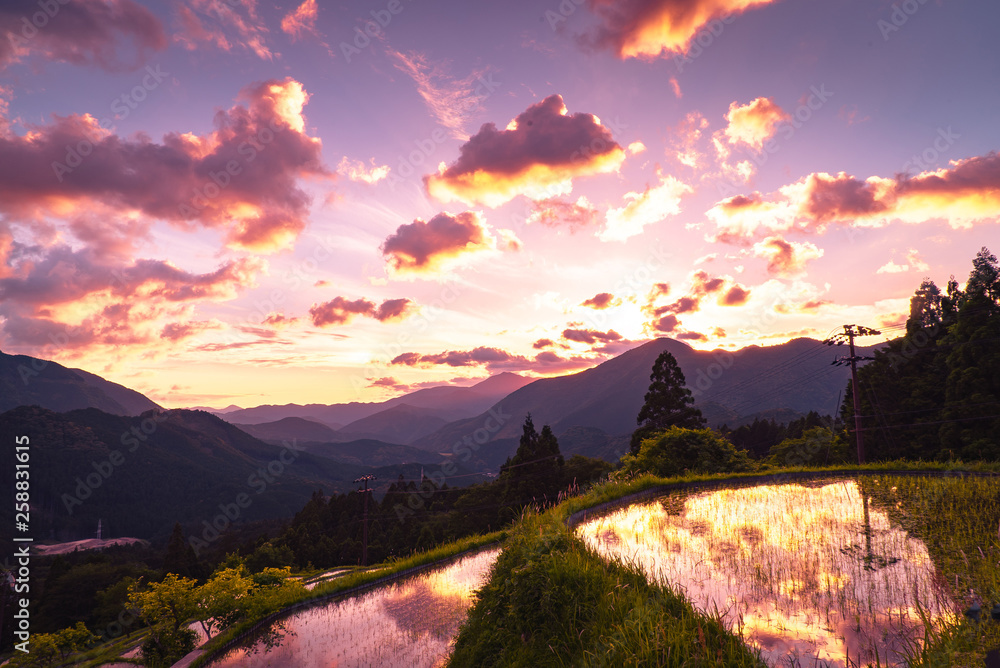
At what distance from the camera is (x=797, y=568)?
29.7 ft

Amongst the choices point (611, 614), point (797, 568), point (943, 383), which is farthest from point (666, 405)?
point (611, 614)

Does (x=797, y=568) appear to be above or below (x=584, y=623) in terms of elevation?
above

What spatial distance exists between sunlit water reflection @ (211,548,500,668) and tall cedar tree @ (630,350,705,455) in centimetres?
4172

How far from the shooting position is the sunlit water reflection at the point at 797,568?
631 centimetres

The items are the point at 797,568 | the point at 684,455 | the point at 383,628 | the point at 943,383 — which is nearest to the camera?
the point at 797,568

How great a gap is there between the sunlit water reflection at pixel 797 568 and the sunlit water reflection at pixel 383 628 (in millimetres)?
4584

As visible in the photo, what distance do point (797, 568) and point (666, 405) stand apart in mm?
47883

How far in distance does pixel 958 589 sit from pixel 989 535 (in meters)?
4.11

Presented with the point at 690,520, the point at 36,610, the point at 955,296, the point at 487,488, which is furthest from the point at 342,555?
the point at 955,296

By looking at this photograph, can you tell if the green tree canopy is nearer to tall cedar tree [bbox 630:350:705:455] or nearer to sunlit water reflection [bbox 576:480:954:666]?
sunlit water reflection [bbox 576:480:954:666]

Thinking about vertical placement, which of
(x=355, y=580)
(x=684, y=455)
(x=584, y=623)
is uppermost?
(x=684, y=455)

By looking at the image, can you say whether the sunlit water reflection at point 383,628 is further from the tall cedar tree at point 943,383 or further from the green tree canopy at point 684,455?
the tall cedar tree at point 943,383

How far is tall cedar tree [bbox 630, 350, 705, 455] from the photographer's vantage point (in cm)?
5262

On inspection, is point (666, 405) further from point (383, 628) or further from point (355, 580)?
point (383, 628)
